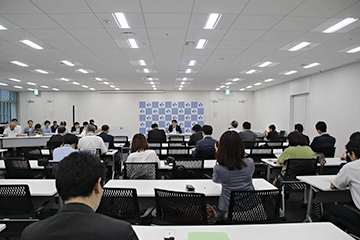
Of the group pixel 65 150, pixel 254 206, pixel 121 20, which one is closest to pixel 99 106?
pixel 121 20

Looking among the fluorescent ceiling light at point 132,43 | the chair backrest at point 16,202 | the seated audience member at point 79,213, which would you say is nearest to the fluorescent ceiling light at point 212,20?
the fluorescent ceiling light at point 132,43

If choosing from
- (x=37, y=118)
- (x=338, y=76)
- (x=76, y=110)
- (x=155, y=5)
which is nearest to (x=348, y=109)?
(x=338, y=76)

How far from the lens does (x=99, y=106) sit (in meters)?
14.7

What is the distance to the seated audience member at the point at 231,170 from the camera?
2.14 m

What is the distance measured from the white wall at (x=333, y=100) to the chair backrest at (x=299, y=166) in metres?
4.86

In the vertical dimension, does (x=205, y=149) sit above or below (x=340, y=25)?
below

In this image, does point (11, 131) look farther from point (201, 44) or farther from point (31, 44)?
point (201, 44)

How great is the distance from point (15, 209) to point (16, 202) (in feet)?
0.30

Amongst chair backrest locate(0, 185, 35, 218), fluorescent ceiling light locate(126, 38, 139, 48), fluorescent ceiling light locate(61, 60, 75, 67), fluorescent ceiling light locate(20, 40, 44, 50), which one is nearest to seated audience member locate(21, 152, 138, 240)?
chair backrest locate(0, 185, 35, 218)

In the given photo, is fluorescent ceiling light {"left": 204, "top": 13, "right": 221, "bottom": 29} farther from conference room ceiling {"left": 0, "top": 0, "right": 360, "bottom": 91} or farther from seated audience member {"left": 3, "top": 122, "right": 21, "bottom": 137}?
seated audience member {"left": 3, "top": 122, "right": 21, "bottom": 137}

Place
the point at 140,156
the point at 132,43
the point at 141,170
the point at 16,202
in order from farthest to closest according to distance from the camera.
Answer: the point at 132,43
the point at 140,156
the point at 141,170
the point at 16,202

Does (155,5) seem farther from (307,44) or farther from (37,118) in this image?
(37,118)

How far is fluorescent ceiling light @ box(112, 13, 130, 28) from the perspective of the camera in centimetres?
374

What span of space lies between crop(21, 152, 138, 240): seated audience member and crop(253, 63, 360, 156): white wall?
8.34 meters
